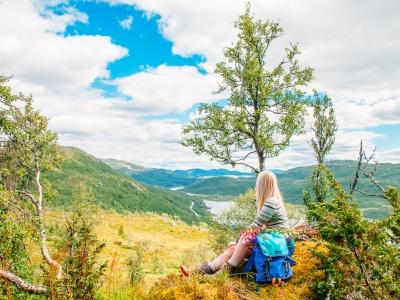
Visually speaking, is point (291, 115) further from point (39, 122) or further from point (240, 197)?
point (39, 122)

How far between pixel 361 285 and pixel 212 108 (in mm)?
23795

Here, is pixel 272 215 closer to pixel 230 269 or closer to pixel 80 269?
pixel 230 269

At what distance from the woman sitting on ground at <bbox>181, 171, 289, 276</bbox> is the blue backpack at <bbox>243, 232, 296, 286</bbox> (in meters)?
0.30

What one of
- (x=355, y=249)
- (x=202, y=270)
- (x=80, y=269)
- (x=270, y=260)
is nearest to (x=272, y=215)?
(x=270, y=260)

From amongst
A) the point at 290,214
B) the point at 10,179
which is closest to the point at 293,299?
the point at 10,179

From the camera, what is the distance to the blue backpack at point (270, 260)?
7633mm

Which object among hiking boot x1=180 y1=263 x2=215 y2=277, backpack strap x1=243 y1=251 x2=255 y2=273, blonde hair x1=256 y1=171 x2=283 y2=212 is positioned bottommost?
hiking boot x1=180 y1=263 x2=215 y2=277

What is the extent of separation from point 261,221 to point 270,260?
1.10m

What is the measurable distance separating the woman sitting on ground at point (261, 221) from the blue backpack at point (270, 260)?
0.30 meters

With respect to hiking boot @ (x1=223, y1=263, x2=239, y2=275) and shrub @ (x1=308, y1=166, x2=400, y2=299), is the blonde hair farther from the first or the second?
shrub @ (x1=308, y1=166, x2=400, y2=299)

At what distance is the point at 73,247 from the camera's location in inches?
233

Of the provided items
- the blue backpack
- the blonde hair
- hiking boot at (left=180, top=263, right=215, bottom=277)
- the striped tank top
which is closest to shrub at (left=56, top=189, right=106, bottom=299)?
hiking boot at (left=180, top=263, right=215, bottom=277)

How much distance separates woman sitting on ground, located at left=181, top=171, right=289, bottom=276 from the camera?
814 cm

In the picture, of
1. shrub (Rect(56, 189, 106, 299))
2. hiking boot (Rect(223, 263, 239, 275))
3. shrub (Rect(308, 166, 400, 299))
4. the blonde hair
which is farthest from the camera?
the blonde hair
